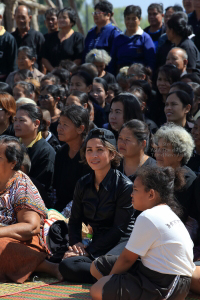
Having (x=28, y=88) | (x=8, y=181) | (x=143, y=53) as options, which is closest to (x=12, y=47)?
(x=28, y=88)

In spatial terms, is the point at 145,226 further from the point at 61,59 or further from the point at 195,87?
the point at 61,59

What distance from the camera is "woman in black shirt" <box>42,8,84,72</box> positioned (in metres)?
8.95

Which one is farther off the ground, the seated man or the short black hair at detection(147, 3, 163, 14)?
the short black hair at detection(147, 3, 163, 14)

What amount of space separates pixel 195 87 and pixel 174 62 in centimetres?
82

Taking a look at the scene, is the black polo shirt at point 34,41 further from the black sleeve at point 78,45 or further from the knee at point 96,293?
the knee at point 96,293

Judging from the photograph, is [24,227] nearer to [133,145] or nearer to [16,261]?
[16,261]

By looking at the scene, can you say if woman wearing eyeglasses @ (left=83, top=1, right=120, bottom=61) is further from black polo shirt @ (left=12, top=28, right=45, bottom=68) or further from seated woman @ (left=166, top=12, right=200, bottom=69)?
seated woman @ (left=166, top=12, right=200, bottom=69)

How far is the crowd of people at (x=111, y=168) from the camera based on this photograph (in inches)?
134

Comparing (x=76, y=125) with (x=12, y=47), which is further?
(x=12, y=47)

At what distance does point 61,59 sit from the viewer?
902 centimetres

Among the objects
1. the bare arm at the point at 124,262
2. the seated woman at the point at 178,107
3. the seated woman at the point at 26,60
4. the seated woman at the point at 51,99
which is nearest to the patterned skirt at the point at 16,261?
the bare arm at the point at 124,262

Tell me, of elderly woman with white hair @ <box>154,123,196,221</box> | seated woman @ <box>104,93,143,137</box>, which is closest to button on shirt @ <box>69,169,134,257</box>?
elderly woman with white hair @ <box>154,123,196,221</box>

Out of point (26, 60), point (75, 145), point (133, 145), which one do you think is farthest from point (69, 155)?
point (26, 60)

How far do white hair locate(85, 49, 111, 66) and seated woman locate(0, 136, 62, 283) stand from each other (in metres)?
3.75
